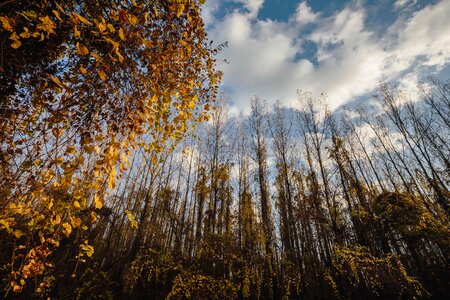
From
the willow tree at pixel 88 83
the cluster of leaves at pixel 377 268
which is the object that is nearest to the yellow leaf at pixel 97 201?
the willow tree at pixel 88 83

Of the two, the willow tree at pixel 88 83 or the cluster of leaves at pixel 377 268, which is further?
the cluster of leaves at pixel 377 268

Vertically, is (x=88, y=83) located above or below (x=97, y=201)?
above

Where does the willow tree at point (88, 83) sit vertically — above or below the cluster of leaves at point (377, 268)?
above

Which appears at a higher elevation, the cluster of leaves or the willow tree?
the willow tree

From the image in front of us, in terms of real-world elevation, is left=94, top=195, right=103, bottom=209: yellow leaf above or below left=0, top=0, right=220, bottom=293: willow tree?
below

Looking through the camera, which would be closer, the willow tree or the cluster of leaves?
the willow tree

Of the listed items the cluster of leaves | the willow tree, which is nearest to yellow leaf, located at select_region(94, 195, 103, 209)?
the willow tree

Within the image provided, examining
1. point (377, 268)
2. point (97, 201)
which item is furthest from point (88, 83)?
point (377, 268)

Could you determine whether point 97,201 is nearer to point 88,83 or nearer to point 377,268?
point 88,83

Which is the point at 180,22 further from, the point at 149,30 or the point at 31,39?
the point at 31,39

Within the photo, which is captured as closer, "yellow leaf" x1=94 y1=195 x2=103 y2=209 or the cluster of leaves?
"yellow leaf" x1=94 y1=195 x2=103 y2=209

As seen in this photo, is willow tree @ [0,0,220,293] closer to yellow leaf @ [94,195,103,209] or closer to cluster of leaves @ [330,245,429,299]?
yellow leaf @ [94,195,103,209]

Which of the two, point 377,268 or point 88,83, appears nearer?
point 88,83

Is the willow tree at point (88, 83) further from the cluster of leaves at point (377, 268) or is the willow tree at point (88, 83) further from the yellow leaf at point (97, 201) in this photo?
the cluster of leaves at point (377, 268)
